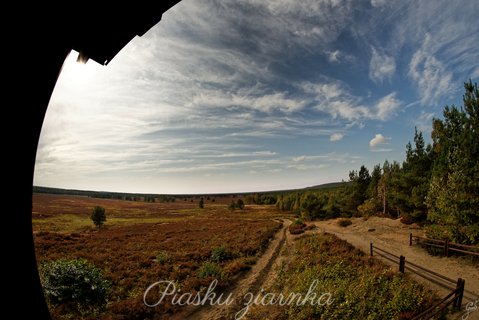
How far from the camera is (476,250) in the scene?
46.3ft

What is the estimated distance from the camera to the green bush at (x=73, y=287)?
457 inches

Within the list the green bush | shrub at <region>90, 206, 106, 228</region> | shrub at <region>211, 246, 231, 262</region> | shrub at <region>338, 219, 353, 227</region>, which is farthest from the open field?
shrub at <region>90, 206, 106, 228</region>

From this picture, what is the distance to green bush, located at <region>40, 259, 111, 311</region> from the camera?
1160 centimetres

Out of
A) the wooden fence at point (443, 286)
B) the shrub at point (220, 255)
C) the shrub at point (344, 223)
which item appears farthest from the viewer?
the shrub at point (344, 223)

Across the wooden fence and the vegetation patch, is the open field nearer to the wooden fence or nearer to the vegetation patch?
the vegetation patch

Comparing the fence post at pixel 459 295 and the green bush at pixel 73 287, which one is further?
the green bush at pixel 73 287

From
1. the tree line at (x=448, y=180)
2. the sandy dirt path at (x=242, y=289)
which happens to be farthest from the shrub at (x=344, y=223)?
the sandy dirt path at (x=242, y=289)

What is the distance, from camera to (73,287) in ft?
39.0

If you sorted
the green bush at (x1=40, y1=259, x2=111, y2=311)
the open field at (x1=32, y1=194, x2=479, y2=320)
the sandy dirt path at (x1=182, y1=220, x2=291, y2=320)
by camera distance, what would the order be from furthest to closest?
the green bush at (x1=40, y1=259, x2=111, y2=311) < the sandy dirt path at (x1=182, y1=220, x2=291, y2=320) < the open field at (x1=32, y1=194, x2=479, y2=320)

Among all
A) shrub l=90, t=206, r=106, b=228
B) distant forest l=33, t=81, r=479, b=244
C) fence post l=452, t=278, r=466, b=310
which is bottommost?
shrub l=90, t=206, r=106, b=228

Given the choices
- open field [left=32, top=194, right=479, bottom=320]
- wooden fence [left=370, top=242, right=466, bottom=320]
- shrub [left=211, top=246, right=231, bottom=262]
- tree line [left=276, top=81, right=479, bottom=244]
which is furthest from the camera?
shrub [left=211, top=246, right=231, bottom=262]

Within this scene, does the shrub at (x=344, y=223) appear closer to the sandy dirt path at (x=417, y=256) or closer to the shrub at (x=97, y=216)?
the sandy dirt path at (x=417, y=256)

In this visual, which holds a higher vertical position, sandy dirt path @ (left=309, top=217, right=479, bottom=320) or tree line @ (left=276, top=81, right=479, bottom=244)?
tree line @ (left=276, top=81, right=479, bottom=244)

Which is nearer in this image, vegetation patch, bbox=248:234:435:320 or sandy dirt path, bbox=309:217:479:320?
vegetation patch, bbox=248:234:435:320
